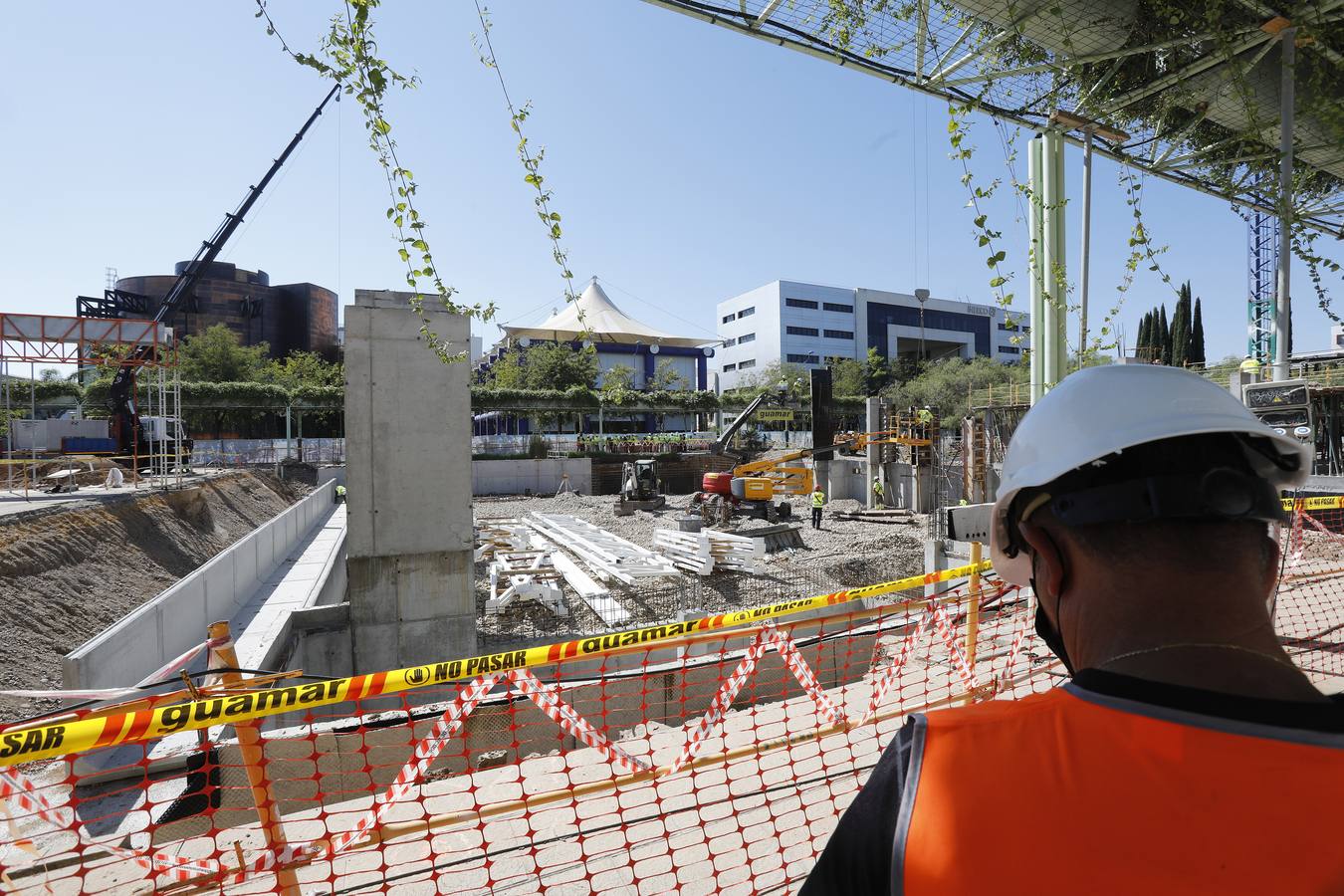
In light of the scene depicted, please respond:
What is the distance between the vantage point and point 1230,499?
0.89m

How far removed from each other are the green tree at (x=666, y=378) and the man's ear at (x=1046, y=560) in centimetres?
5008

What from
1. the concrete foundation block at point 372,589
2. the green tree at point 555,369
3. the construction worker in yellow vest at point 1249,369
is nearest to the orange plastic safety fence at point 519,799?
the concrete foundation block at point 372,589

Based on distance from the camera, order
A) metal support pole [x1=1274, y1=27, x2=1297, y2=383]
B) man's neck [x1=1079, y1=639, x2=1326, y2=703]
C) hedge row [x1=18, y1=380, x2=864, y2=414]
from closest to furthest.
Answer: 1. man's neck [x1=1079, y1=639, x2=1326, y2=703]
2. metal support pole [x1=1274, y1=27, x2=1297, y2=383]
3. hedge row [x1=18, y1=380, x2=864, y2=414]

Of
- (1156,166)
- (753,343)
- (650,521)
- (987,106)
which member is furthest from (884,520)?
(753,343)

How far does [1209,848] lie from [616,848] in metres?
3.41

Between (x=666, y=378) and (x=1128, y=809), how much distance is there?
53.4m

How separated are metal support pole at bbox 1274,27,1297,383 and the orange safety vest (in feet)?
13.4

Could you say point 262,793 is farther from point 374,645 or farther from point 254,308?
point 254,308

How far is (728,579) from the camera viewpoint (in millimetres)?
14719

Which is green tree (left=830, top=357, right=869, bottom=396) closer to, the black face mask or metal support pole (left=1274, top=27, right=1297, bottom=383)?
metal support pole (left=1274, top=27, right=1297, bottom=383)

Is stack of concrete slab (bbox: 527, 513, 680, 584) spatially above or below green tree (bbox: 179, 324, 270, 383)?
below

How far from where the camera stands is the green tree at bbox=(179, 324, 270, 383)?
42.8 metres

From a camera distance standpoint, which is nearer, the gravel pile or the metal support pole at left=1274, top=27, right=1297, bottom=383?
the metal support pole at left=1274, top=27, right=1297, bottom=383

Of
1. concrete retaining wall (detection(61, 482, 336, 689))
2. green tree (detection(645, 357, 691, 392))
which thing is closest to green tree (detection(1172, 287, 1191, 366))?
green tree (detection(645, 357, 691, 392))
